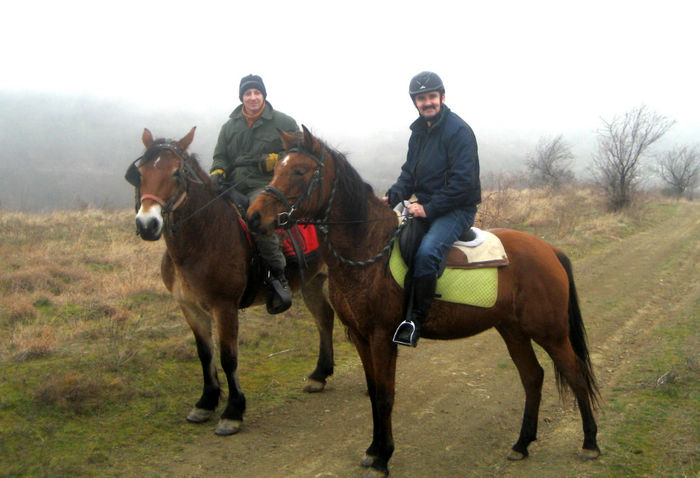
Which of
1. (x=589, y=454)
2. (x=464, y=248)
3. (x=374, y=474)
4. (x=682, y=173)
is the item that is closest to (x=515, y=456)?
(x=589, y=454)

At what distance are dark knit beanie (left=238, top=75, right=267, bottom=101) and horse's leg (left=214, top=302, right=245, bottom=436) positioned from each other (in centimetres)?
237

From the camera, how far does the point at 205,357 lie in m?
5.31

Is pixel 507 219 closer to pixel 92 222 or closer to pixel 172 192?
pixel 92 222

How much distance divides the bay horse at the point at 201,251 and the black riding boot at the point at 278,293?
0.21 m

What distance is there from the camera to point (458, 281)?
13.7ft

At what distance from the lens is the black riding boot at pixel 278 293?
209 inches

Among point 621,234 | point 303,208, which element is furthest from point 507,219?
point 303,208

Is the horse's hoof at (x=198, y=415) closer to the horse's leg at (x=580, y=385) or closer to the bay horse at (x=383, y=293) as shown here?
Answer: the bay horse at (x=383, y=293)

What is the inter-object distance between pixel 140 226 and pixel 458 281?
270cm

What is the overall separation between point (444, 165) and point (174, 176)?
7.97ft

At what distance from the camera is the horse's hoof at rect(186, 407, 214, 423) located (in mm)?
5098

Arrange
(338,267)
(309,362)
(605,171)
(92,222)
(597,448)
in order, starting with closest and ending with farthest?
(338,267), (597,448), (309,362), (92,222), (605,171)

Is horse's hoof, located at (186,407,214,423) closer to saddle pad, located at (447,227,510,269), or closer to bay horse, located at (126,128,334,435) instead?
bay horse, located at (126,128,334,435)

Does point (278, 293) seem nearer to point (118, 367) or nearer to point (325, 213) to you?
point (325, 213)
